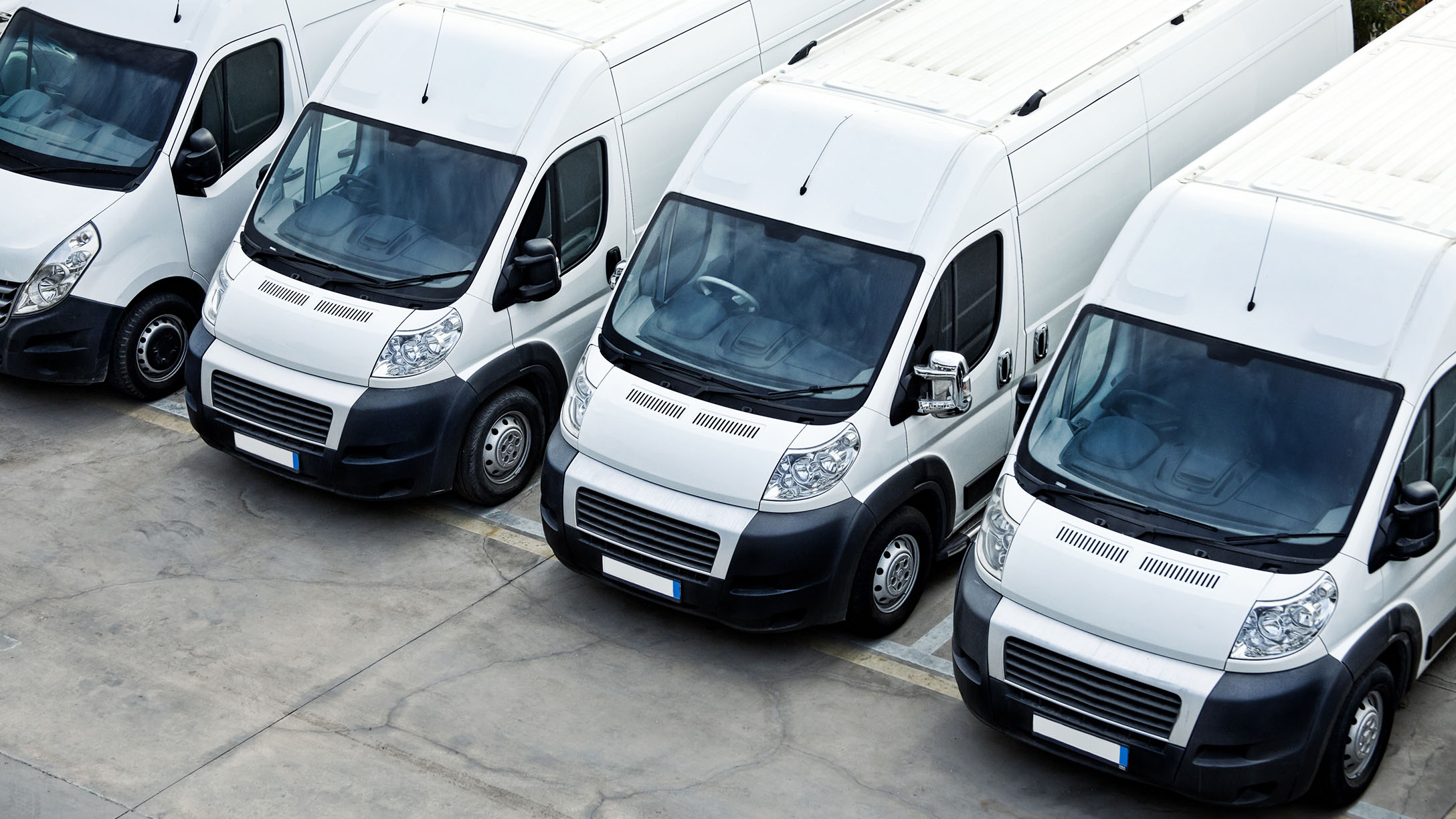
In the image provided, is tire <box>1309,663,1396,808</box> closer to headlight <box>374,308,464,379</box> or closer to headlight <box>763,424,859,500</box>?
headlight <box>763,424,859,500</box>

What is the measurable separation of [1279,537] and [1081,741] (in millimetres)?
1222

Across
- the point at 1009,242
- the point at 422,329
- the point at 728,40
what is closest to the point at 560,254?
the point at 422,329

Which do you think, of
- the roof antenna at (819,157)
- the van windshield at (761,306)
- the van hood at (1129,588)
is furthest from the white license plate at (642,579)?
the roof antenna at (819,157)

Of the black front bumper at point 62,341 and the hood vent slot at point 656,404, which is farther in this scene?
the black front bumper at point 62,341

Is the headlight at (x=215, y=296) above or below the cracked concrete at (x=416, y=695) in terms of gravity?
above

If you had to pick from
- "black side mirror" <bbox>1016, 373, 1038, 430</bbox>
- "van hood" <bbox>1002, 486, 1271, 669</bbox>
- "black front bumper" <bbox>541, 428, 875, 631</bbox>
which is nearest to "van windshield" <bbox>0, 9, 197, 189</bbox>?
"black front bumper" <bbox>541, 428, 875, 631</bbox>

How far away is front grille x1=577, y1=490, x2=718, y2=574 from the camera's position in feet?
28.9

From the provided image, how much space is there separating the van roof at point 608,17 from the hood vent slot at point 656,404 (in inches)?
94.0

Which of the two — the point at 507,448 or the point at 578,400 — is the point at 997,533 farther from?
the point at 507,448

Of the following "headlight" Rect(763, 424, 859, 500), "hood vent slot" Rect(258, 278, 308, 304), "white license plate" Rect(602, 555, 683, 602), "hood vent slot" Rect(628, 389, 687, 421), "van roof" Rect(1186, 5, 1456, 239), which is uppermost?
"van roof" Rect(1186, 5, 1456, 239)

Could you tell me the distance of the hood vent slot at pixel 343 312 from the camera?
995cm

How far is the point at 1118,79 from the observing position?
9984 millimetres

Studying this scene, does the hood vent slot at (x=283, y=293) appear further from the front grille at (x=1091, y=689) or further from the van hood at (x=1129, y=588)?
the front grille at (x=1091, y=689)

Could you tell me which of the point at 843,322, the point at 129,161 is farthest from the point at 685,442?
the point at 129,161
